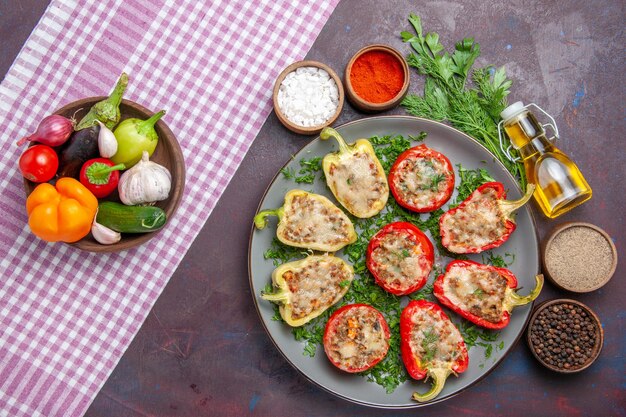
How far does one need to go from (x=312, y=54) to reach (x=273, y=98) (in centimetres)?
45

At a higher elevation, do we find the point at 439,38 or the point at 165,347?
the point at 439,38

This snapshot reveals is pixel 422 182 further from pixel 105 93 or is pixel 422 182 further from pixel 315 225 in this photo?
pixel 105 93

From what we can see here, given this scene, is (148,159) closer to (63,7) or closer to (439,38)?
(63,7)

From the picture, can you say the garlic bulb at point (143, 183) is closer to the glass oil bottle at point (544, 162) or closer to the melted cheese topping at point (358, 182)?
the melted cheese topping at point (358, 182)

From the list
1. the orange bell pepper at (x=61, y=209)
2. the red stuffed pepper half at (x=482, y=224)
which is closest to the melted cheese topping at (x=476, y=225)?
the red stuffed pepper half at (x=482, y=224)

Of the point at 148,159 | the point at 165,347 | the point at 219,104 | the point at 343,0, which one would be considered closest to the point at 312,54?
the point at 343,0

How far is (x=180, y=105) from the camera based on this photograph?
3588 millimetres

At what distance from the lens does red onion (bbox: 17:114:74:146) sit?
315 cm

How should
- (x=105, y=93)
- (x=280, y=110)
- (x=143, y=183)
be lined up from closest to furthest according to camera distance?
1. (x=143, y=183)
2. (x=280, y=110)
3. (x=105, y=93)

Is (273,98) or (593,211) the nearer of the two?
(273,98)

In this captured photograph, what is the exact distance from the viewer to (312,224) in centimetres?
338

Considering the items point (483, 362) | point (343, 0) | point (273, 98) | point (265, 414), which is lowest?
point (265, 414)

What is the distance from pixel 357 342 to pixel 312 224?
0.67 meters

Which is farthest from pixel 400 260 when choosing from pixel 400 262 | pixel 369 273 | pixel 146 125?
pixel 146 125
